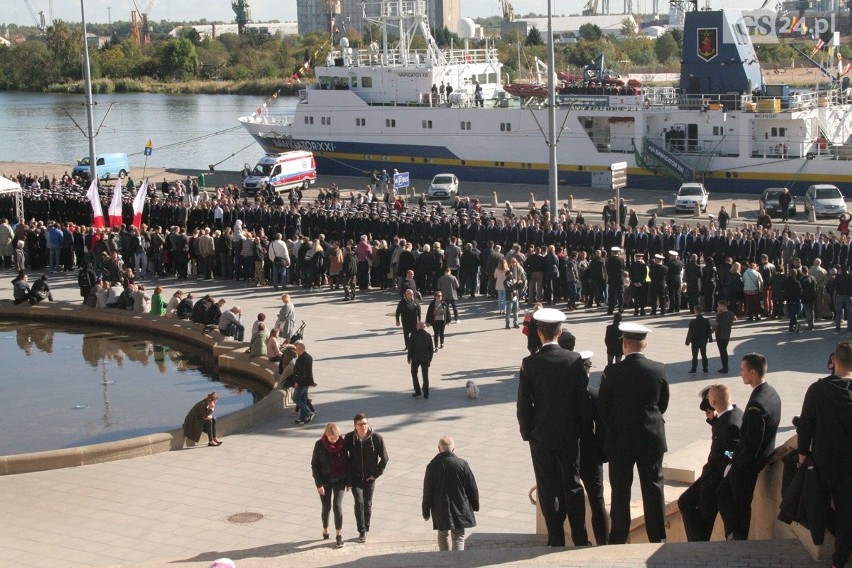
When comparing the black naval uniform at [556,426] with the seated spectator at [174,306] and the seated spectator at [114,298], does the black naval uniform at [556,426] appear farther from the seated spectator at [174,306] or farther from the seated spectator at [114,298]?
the seated spectator at [114,298]

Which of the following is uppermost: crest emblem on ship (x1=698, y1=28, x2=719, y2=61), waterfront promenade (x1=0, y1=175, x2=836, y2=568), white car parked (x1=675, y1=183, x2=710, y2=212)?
crest emblem on ship (x1=698, y1=28, x2=719, y2=61)

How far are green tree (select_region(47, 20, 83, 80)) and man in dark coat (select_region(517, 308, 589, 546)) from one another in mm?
130829

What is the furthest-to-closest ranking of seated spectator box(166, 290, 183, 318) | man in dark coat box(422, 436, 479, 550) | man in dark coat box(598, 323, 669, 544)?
seated spectator box(166, 290, 183, 318)
man in dark coat box(422, 436, 479, 550)
man in dark coat box(598, 323, 669, 544)

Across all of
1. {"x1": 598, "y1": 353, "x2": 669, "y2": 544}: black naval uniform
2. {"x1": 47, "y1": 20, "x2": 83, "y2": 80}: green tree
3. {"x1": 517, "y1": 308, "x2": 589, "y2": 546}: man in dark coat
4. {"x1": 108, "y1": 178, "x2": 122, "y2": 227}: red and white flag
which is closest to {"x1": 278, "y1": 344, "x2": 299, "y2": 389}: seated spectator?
{"x1": 517, "y1": 308, "x2": 589, "y2": 546}: man in dark coat

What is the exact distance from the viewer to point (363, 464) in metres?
11.7

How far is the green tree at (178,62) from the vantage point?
13275 centimetres

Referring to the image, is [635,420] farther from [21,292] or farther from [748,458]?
[21,292]

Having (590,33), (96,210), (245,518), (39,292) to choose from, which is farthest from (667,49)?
(245,518)

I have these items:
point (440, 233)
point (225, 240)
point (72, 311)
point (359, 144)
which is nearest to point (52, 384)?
point (72, 311)

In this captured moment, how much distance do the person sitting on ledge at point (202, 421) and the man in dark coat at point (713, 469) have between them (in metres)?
A: 7.85

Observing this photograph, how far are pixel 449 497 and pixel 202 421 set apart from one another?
19.9 feet

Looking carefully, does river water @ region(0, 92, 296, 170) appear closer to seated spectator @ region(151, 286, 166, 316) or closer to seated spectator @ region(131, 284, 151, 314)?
seated spectator @ region(131, 284, 151, 314)

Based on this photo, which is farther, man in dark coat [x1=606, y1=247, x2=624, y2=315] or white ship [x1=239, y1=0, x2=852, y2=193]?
white ship [x1=239, y1=0, x2=852, y2=193]

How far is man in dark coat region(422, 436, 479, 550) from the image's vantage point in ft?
34.3
